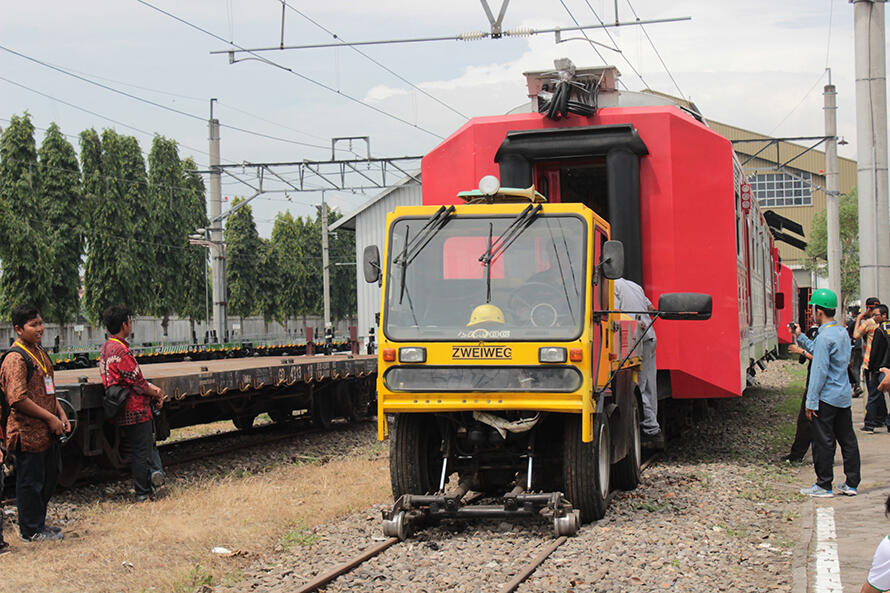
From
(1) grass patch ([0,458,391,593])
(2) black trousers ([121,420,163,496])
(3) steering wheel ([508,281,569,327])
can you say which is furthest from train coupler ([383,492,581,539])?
(2) black trousers ([121,420,163,496])

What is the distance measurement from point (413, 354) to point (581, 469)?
157cm

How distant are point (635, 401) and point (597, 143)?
2684mm

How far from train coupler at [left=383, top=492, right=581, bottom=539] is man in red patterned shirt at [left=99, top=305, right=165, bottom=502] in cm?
340

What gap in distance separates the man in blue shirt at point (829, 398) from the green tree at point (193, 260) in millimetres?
49625

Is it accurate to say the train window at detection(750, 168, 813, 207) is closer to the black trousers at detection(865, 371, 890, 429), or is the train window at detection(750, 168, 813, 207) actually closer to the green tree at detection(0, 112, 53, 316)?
the green tree at detection(0, 112, 53, 316)

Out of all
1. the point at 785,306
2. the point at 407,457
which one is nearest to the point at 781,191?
the point at 785,306

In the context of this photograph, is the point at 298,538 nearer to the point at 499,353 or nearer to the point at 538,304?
the point at 499,353

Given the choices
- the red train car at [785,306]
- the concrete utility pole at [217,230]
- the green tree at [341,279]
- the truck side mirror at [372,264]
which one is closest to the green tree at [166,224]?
the green tree at [341,279]

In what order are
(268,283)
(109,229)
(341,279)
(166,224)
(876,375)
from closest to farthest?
(876,375), (109,229), (166,224), (268,283), (341,279)

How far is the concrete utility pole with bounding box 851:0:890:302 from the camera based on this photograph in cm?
1402

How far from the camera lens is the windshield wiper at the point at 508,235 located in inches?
307

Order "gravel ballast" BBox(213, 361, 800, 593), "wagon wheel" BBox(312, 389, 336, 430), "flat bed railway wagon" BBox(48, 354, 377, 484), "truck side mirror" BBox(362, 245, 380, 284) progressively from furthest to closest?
"wagon wheel" BBox(312, 389, 336, 430), "flat bed railway wagon" BBox(48, 354, 377, 484), "truck side mirror" BBox(362, 245, 380, 284), "gravel ballast" BBox(213, 361, 800, 593)

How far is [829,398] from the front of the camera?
29.2 feet

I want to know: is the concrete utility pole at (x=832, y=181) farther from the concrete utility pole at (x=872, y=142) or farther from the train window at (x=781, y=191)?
the train window at (x=781, y=191)
